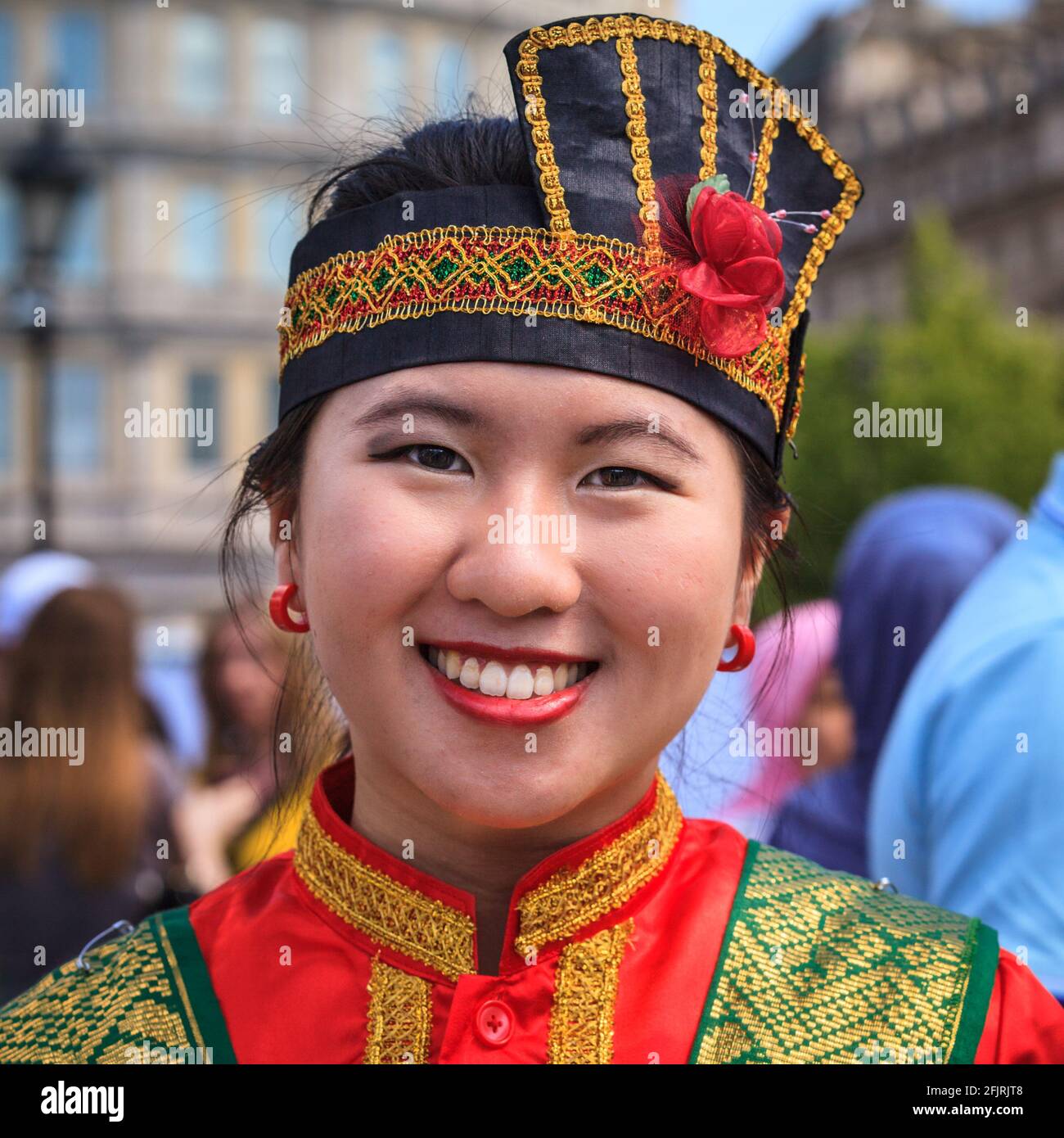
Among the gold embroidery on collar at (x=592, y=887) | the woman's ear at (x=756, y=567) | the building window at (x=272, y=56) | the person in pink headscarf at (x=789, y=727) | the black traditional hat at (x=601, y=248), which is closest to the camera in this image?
the black traditional hat at (x=601, y=248)

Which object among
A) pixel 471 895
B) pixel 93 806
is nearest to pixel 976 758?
pixel 471 895

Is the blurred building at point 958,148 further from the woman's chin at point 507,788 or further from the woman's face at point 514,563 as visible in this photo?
the woman's chin at point 507,788

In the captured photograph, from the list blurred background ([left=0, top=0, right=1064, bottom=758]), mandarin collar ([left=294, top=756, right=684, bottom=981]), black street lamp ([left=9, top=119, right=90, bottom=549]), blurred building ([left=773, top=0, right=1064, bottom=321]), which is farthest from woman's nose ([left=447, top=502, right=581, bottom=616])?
blurred building ([left=773, top=0, right=1064, bottom=321])

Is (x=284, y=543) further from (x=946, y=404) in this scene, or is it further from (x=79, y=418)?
(x=79, y=418)

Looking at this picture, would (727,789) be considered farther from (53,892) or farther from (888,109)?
(888,109)

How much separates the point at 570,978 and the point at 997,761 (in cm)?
94

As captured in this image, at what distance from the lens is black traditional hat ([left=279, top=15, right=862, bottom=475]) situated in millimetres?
1835

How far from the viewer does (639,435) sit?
5.99ft

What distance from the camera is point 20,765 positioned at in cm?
426

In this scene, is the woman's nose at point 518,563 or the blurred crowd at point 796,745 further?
the blurred crowd at point 796,745

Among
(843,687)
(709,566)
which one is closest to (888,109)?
(843,687)

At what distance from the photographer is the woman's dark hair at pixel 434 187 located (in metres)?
1.97

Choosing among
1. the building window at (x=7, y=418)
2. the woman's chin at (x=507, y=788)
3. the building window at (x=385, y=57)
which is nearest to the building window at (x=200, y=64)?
the building window at (x=385, y=57)

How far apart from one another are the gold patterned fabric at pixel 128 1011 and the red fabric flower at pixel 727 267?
109 centimetres
